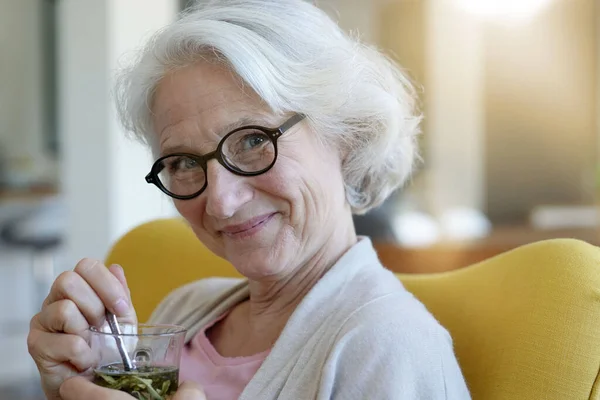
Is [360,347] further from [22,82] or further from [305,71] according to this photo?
[22,82]

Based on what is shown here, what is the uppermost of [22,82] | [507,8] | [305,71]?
[507,8]

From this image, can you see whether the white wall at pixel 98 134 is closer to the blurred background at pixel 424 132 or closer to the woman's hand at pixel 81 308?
the blurred background at pixel 424 132

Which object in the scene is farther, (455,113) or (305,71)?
(455,113)

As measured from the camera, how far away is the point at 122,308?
1156 millimetres

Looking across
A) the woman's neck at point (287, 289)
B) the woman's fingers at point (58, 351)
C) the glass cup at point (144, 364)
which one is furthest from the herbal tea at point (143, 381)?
the woman's neck at point (287, 289)

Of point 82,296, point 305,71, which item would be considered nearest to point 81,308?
point 82,296

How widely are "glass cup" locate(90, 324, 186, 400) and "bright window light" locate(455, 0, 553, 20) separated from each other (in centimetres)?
661

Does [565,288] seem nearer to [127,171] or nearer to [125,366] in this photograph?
[125,366]

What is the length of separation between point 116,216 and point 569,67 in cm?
483

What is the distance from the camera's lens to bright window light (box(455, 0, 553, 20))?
7.04m

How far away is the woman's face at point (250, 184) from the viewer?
1.21 m

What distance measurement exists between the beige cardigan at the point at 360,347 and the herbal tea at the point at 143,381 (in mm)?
205

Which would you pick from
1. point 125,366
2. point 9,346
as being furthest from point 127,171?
point 125,366

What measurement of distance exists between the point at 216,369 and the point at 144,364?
38 centimetres
